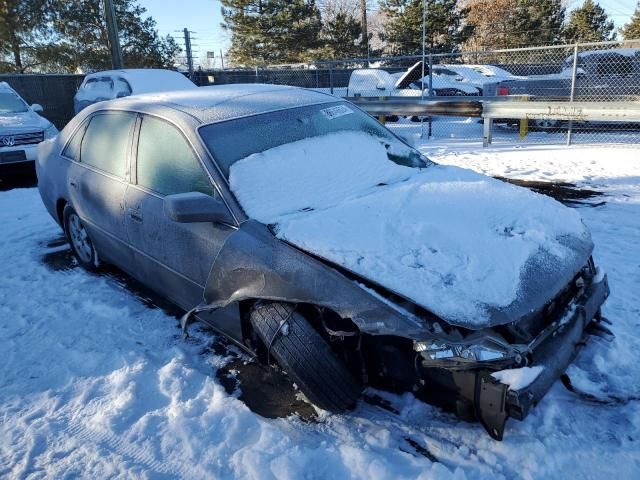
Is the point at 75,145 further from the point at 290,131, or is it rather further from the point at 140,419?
the point at 140,419

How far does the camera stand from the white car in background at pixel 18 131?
26.7 ft

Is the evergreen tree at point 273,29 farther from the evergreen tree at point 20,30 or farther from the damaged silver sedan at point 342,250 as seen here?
the damaged silver sedan at point 342,250

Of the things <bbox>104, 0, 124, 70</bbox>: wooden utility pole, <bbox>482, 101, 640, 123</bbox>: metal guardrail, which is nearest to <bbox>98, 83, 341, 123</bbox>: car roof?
Result: <bbox>482, 101, 640, 123</bbox>: metal guardrail

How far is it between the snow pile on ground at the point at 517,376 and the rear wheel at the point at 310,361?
2.36 ft

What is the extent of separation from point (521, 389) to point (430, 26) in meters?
34.1

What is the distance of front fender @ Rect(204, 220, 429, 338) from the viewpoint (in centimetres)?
219

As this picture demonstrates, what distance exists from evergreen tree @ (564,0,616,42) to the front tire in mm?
40882

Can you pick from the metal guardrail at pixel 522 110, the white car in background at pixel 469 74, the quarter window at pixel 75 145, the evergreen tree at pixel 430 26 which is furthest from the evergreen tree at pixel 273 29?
the quarter window at pixel 75 145

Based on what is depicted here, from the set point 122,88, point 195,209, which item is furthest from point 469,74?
point 195,209

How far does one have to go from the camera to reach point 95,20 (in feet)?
80.9

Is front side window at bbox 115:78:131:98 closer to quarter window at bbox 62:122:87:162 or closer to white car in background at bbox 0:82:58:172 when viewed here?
white car in background at bbox 0:82:58:172

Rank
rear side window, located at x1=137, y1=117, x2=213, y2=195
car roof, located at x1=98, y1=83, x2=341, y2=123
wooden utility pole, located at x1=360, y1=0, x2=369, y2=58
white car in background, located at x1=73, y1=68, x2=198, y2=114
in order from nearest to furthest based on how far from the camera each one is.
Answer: rear side window, located at x1=137, y1=117, x2=213, y2=195, car roof, located at x1=98, y1=83, x2=341, y2=123, white car in background, located at x1=73, y1=68, x2=198, y2=114, wooden utility pole, located at x1=360, y1=0, x2=369, y2=58

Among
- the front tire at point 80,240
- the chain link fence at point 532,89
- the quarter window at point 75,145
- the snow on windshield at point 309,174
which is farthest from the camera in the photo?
the chain link fence at point 532,89

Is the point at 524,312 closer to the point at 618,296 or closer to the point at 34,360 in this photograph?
the point at 618,296
